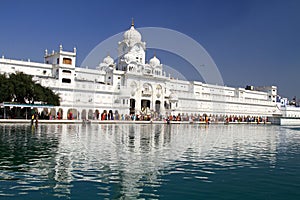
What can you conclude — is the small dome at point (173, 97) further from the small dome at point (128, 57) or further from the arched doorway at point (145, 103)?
the small dome at point (128, 57)

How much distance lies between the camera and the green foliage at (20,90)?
→ 136ft

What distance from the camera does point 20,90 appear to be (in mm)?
42562

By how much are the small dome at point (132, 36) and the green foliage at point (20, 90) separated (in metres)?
32.7

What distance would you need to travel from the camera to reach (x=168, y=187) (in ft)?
28.8

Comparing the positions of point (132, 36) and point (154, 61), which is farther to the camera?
point (154, 61)

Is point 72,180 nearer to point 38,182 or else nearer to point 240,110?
point 38,182

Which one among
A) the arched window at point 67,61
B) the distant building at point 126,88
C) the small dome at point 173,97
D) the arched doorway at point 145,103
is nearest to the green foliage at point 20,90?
the distant building at point 126,88

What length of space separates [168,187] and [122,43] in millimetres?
69138

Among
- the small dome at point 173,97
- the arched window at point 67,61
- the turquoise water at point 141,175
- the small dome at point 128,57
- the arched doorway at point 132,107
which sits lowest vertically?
the turquoise water at point 141,175

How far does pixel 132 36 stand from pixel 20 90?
37451 millimetres

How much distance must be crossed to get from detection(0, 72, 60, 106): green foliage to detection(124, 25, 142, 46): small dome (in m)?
32.7

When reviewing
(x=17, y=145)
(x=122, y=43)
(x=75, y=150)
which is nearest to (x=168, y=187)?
(x=75, y=150)

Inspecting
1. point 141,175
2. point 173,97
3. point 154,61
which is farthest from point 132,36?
point 141,175

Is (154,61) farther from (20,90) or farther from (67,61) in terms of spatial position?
(20,90)
